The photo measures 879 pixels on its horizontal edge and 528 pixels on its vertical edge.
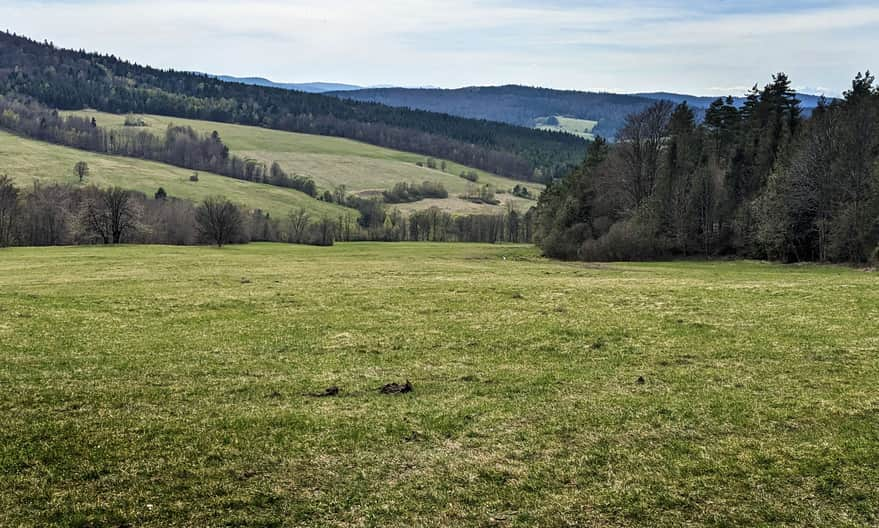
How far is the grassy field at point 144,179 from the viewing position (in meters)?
165

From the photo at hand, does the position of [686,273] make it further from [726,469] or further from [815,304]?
[726,469]

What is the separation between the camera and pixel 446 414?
14.1m

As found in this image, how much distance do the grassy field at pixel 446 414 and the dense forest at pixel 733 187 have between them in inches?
1411

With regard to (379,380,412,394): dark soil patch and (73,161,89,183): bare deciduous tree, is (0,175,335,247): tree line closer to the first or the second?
(73,161,89,183): bare deciduous tree

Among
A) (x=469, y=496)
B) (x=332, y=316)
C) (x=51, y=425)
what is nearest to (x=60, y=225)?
(x=332, y=316)

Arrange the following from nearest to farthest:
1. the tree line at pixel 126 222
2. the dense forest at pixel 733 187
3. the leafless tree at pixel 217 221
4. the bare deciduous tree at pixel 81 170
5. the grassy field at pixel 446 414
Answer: the grassy field at pixel 446 414 < the dense forest at pixel 733 187 < the tree line at pixel 126 222 < the leafless tree at pixel 217 221 < the bare deciduous tree at pixel 81 170

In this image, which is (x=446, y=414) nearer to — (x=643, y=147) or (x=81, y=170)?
(x=643, y=147)

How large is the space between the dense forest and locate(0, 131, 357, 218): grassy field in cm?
10172

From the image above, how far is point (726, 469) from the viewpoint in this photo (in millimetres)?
10984

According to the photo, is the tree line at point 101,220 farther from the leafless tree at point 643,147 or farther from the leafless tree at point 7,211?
the leafless tree at point 643,147

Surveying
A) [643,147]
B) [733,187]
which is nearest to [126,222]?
[643,147]

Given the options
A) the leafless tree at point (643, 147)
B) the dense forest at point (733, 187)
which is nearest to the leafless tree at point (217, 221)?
the dense forest at point (733, 187)

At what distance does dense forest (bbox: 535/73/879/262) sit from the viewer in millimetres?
56938

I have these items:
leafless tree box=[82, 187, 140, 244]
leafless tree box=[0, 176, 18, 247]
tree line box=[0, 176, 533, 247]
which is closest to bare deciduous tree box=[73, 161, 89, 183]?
tree line box=[0, 176, 533, 247]
